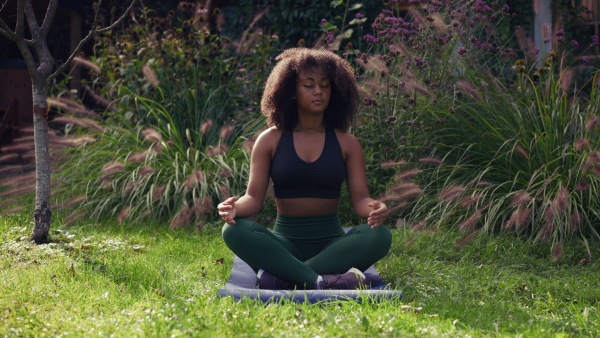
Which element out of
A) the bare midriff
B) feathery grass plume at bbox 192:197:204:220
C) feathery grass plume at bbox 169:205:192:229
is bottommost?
feathery grass plume at bbox 169:205:192:229

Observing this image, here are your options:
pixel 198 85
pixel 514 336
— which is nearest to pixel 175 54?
pixel 198 85

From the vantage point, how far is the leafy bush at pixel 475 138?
4.24m

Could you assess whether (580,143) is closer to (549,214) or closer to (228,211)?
(549,214)

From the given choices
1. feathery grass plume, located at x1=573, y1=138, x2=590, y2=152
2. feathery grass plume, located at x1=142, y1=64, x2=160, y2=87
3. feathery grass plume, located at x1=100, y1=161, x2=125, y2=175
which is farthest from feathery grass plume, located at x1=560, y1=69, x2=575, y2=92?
feathery grass plume, located at x1=100, y1=161, x2=125, y2=175

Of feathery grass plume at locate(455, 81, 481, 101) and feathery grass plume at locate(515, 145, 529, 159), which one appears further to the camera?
feathery grass plume at locate(455, 81, 481, 101)

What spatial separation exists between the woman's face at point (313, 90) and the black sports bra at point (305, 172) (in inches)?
7.4

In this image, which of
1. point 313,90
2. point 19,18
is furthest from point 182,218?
point 313,90

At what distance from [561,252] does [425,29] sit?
6.88 ft

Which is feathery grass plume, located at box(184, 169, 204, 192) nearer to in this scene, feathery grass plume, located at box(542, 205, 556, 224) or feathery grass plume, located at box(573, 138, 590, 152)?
feathery grass plume, located at box(542, 205, 556, 224)

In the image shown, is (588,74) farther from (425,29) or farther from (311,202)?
(311,202)

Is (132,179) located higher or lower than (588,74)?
lower

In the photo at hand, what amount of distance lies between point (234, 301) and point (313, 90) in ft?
3.57

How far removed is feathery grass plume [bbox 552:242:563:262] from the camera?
3.80m

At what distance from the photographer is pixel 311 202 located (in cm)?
347
